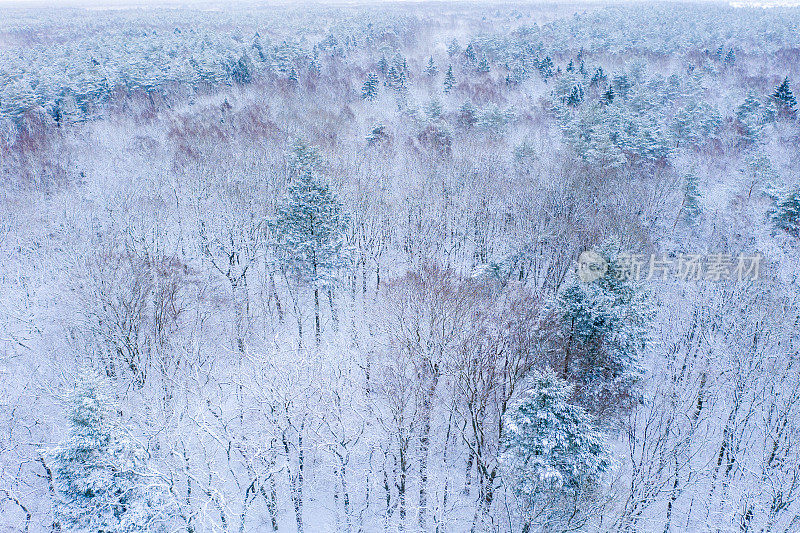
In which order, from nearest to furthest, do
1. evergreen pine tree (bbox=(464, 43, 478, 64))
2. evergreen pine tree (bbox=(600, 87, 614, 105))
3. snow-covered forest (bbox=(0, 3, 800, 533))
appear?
1. snow-covered forest (bbox=(0, 3, 800, 533))
2. evergreen pine tree (bbox=(600, 87, 614, 105))
3. evergreen pine tree (bbox=(464, 43, 478, 64))

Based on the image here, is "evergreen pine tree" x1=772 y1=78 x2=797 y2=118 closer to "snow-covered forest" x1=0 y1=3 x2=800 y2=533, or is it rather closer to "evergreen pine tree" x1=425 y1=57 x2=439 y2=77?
"snow-covered forest" x1=0 y1=3 x2=800 y2=533

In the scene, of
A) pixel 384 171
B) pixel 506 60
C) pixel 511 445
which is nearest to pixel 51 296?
pixel 384 171

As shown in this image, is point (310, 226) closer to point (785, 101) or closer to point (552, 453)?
point (552, 453)

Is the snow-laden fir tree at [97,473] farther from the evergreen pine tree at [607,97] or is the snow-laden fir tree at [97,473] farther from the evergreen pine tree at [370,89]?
the evergreen pine tree at [607,97]

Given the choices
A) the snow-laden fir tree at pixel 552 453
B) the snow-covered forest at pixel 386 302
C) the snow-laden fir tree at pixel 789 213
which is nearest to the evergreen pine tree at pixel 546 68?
the snow-covered forest at pixel 386 302

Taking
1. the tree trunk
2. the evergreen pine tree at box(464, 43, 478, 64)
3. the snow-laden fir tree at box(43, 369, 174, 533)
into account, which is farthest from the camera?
the evergreen pine tree at box(464, 43, 478, 64)

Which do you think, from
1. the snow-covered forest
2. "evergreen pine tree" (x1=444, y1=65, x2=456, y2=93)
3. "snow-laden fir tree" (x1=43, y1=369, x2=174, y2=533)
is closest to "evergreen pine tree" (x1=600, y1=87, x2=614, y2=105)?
the snow-covered forest
